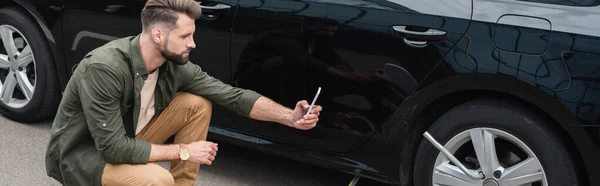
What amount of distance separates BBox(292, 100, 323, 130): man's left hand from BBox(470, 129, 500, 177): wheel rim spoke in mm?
621

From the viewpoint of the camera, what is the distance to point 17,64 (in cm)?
444

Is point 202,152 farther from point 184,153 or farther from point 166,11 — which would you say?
point 166,11

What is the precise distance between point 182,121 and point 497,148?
4.05 ft

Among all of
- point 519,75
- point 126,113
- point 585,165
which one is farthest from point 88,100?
point 585,165

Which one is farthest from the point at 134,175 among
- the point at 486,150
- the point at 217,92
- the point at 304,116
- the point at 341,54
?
the point at 486,150

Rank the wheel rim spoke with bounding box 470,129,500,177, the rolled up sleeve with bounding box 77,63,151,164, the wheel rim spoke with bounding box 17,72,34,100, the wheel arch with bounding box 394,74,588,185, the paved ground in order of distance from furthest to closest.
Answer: the wheel rim spoke with bounding box 17,72,34,100, the paved ground, the wheel rim spoke with bounding box 470,129,500,177, the wheel arch with bounding box 394,74,588,185, the rolled up sleeve with bounding box 77,63,151,164

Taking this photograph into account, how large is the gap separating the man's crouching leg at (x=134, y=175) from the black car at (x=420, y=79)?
812 millimetres

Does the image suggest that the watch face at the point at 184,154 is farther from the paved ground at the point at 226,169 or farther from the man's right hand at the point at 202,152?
the paved ground at the point at 226,169

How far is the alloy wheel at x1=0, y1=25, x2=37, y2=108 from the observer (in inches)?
174

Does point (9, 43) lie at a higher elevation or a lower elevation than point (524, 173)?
lower

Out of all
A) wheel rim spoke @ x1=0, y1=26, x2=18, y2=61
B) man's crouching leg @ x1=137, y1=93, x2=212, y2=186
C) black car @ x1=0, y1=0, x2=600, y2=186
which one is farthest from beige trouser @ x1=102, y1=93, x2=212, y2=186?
wheel rim spoke @ x1=0, y1=26, x2=18, y2=61

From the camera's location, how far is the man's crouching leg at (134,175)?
2824 millimetres

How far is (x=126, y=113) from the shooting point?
296 centimetres

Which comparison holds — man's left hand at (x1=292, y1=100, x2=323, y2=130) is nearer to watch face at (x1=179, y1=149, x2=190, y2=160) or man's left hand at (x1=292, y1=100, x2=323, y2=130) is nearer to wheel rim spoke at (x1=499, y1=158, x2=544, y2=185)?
watch face at (x1=179, y1=149, x2=190, y2=160)
